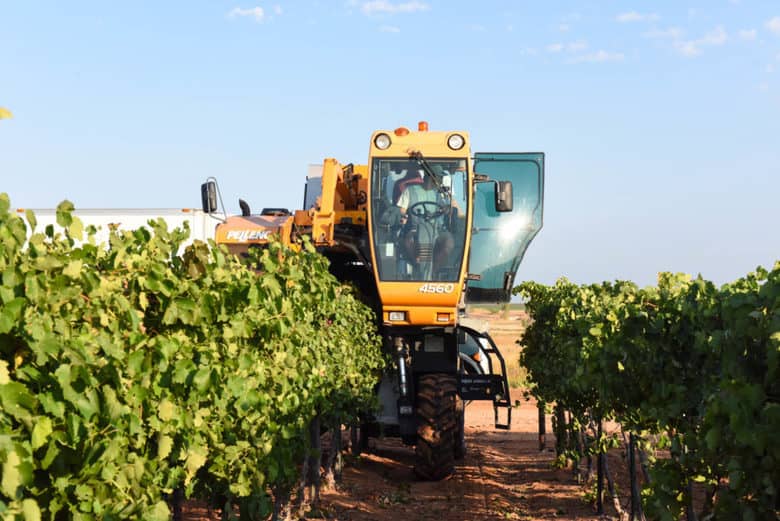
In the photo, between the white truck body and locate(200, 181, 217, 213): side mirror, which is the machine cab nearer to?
locate(200, 181, 217, 213): side mirror

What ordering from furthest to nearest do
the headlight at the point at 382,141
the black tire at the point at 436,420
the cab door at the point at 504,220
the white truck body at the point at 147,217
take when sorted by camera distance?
the white truck body at the point at 147,217, the cab door at the point at 504,220, the headlight at the point at 382,141, the black tire at the point at 436,420

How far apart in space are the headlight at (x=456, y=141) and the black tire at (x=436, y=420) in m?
2.63

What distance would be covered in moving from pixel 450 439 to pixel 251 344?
Answer: 5.13 m

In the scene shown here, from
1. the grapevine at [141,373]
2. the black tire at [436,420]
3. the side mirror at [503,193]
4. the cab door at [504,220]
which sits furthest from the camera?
the cab door at [504,220]

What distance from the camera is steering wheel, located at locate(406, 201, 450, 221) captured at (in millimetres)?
10617

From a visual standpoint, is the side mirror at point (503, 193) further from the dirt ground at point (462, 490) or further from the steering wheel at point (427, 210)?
the dirt ground at point (462, 490)

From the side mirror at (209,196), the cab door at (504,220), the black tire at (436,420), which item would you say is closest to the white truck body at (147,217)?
the side mirror at (209,196)

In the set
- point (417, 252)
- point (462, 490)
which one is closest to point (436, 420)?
point (462, 490)

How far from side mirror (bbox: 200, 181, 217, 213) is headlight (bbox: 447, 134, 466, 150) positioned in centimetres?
309

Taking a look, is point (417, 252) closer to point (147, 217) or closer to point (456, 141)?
point (456, 141)

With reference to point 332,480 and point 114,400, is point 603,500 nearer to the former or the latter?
point 332,480

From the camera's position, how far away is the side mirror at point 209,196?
1178 cm

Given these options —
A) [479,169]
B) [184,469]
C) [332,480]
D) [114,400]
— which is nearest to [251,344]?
[184,469]

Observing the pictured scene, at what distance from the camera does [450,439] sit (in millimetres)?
10750
